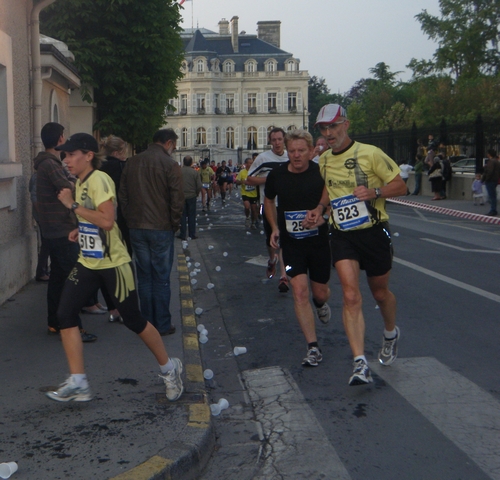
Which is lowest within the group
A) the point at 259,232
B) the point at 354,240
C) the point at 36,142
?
the point at 259,232

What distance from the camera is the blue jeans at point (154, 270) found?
23.9 ft

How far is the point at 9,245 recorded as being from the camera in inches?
369

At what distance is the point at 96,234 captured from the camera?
5.28 m

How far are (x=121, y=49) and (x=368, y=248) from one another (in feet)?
62.5

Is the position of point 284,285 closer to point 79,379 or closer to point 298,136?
point 298,136

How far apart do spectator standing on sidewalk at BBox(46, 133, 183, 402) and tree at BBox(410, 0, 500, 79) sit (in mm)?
54162

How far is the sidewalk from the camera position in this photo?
4281 millimetres

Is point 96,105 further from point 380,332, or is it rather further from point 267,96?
point 267,96

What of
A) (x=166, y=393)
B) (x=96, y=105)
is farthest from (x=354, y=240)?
(x=96, y=105)

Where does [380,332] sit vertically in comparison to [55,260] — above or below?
below

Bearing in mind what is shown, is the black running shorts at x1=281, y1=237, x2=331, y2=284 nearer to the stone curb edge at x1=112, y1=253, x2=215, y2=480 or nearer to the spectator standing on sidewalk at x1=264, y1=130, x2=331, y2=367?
the spectator standing on sidewalk at x1=264, y1=130, x2=331, y2=367

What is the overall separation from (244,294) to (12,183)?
124 inches

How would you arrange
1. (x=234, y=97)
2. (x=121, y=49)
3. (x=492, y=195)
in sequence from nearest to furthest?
(x=492, y=195), (x=121, y=49), (x=234, y=97)

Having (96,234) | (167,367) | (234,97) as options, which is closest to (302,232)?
(167,367)
